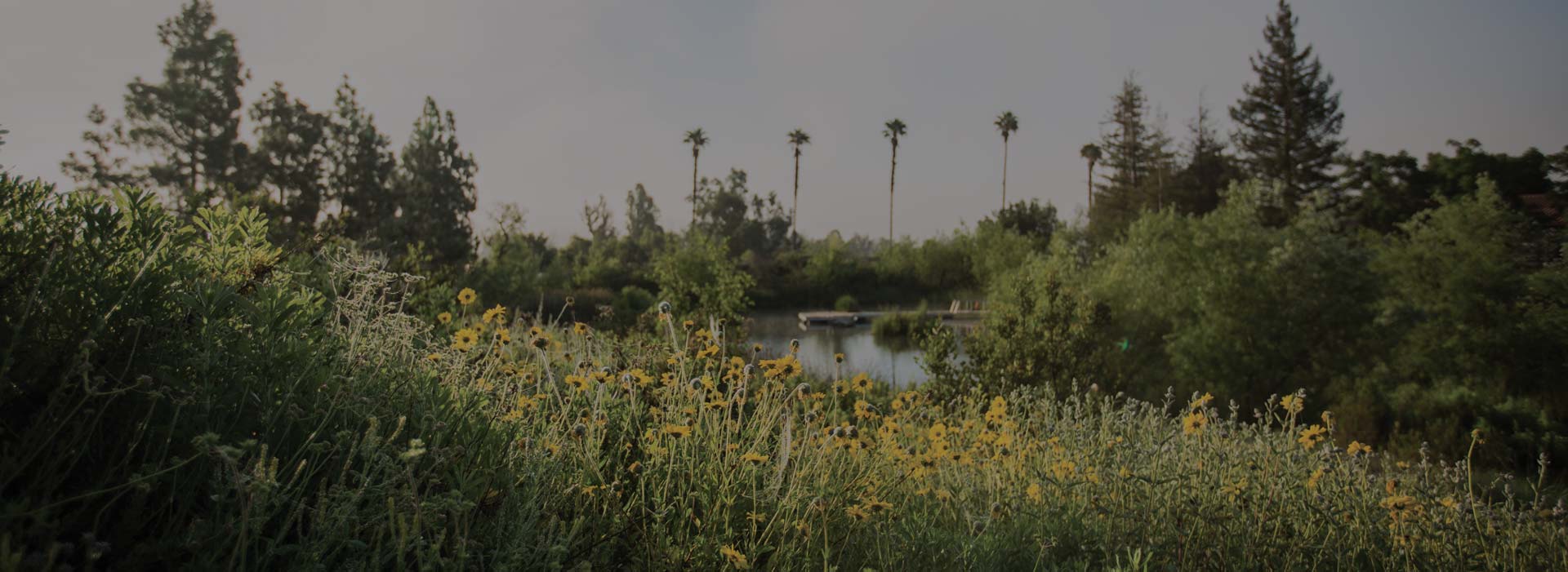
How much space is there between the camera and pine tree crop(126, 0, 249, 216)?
2497 cm

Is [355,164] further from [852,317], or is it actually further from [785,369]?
[785,369]

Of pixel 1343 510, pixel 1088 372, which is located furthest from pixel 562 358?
pixel 1088 372

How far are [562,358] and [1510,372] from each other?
11089 mm

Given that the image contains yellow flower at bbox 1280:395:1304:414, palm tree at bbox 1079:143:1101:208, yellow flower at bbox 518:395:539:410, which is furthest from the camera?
palm tree at bbox 1079:143:1101:208

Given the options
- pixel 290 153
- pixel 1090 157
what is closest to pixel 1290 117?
pixel 1090 157

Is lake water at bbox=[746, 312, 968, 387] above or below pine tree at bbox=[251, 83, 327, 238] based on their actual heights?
below

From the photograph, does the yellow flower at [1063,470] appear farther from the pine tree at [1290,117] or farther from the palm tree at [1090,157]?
the palm tree at [1090,157]

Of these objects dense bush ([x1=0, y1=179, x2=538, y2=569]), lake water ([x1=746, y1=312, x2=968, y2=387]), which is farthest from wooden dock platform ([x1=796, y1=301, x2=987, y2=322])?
dense bush ([x1=0, y1=179, x2=538, y2=569])

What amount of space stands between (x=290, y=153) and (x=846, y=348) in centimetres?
2136

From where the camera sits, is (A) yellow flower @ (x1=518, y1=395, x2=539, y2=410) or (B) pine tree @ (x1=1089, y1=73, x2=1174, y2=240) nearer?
(A) yellow flower @ (x1=518, y1=395, x2=539, y2=410)

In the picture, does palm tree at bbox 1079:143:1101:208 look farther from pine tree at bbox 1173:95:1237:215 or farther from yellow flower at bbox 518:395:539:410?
yellow flower at bbox 518:395:539:410

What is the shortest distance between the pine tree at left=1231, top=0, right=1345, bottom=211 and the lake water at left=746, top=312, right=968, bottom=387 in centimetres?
1333

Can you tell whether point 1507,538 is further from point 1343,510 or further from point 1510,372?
point 1510,372

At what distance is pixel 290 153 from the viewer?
27.6 meters
